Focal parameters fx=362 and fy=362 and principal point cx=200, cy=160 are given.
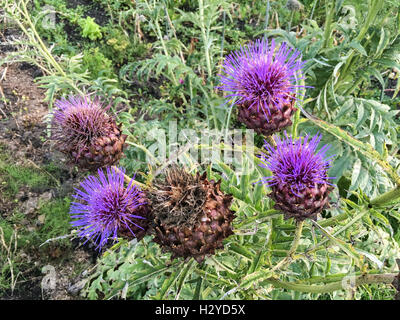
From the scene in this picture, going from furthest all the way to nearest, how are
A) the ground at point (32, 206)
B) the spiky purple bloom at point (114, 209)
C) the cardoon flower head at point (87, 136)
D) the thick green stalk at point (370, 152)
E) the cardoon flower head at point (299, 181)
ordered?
the ground at point (32, 206) < the cardoon flower head at point (87, 136) < the spiky purple bloom at point (114, 209) < the cardoon flower head at point (299, 181) < the thick green stalk at point (370, 152)

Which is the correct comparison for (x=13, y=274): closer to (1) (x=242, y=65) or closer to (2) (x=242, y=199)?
(2) (x=242, y=199)

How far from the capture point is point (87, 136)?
1.24 meters

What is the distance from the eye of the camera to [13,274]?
2008 millimetres

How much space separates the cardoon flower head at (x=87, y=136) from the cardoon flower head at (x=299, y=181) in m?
0.56

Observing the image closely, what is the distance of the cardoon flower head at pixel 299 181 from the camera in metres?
0.96

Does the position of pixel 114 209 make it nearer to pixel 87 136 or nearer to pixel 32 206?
pixel 87 136

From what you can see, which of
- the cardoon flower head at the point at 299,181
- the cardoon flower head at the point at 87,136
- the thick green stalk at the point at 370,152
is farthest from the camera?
the cardoon flower head at the point at 87,136

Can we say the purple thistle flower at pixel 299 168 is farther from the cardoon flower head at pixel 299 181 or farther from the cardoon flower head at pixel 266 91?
the cardoon flower head at pixel 266 91

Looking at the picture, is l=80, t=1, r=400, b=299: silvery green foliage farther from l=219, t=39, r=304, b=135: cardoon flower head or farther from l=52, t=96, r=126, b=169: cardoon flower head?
l=52, t=96, r=126, b=169: cardoon flower head

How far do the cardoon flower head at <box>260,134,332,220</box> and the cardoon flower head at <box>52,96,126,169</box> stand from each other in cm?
56

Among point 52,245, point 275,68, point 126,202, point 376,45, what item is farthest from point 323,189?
point 52,245

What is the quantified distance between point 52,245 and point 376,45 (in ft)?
6.47

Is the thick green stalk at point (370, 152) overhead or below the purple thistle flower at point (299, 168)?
overhead

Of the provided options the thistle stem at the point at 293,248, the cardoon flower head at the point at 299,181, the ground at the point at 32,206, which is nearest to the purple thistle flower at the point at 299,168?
the cardoon flower head at the point at 299,181
